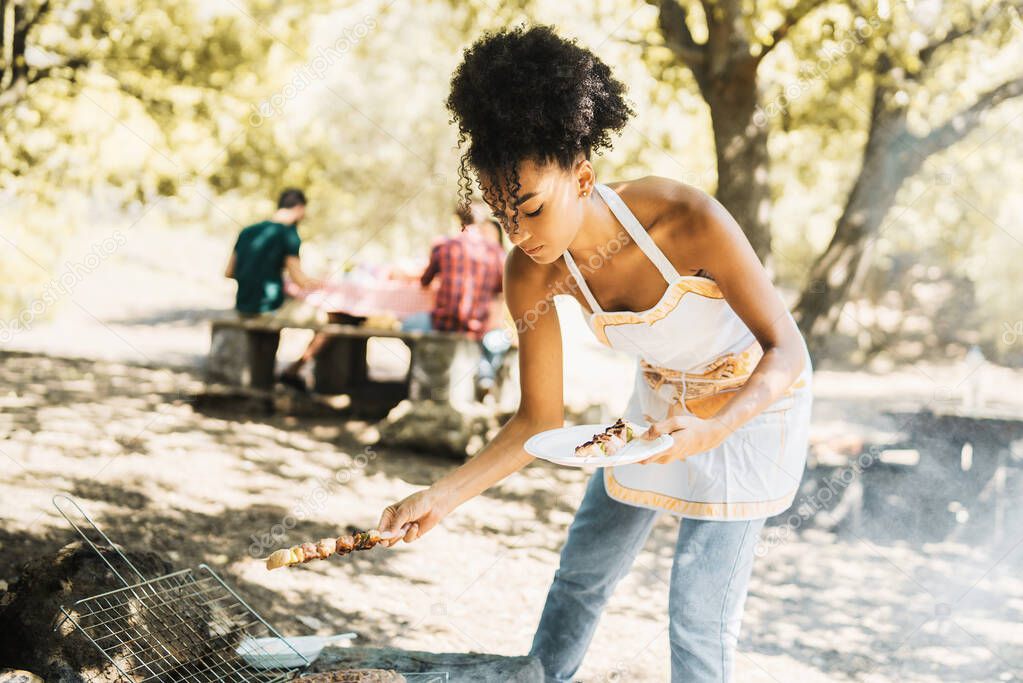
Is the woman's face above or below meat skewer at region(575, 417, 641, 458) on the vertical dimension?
above

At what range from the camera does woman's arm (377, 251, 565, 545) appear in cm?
256

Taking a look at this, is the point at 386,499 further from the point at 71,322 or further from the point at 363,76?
the point at 363,76

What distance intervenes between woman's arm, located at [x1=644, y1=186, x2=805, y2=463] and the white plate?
21 centimetres

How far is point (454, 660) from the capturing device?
2.88m

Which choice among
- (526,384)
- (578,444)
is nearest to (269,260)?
(526,384)

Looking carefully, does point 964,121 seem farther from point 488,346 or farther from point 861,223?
point 488,346

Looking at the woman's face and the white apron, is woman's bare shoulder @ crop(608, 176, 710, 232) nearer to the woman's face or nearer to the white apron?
the white apron

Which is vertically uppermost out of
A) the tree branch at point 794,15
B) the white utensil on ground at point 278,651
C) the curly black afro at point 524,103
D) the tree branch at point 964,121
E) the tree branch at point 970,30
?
the tree branch at point 970,30

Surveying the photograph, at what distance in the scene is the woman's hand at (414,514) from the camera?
7.86ft

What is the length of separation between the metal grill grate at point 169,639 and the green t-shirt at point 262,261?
5422mm

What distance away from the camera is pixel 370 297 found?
933 cm

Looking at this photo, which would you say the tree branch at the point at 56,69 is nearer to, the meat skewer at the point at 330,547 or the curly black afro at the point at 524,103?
the curly black afro at the point at 524,103

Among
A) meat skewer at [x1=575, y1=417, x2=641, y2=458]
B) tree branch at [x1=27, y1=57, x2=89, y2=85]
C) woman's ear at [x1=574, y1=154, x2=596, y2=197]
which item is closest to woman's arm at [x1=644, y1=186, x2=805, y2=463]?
meat skewer at [x1=575, y1=417, x2=641, y2=458]

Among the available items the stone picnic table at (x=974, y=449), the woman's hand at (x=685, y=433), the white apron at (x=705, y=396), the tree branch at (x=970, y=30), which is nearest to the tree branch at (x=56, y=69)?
the tree branch at (x=970, y=30)
